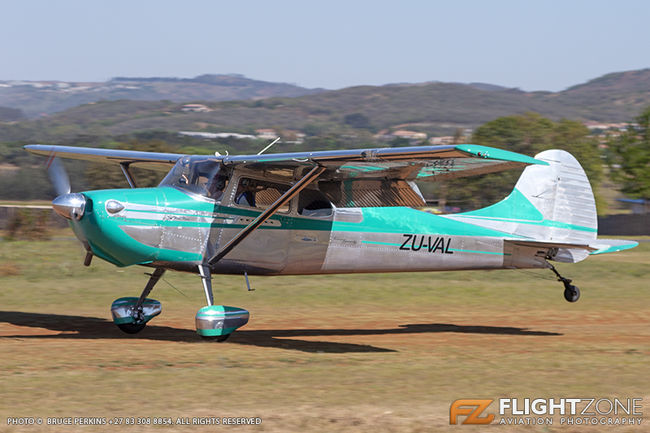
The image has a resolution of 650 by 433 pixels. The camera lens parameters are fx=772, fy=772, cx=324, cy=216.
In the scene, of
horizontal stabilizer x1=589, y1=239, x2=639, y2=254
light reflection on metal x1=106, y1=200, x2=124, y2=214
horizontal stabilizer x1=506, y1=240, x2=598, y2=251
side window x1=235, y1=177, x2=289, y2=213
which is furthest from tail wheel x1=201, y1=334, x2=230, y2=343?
horizontal stabilizer x1=589, y1=239, x2=639, y2=254

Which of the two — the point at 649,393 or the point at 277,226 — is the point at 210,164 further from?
the point at 649,393

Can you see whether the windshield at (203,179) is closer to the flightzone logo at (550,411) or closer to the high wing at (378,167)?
the high wing at (378,167)

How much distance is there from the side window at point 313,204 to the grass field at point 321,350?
1.84 meters

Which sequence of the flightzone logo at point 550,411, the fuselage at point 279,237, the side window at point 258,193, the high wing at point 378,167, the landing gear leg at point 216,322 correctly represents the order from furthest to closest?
the side window at point 258,193 < the landing gear leg at point 216,322 < the fuselage at point 279,237 < the high wing at point 378,167 < the flightzone logo at point 550,411

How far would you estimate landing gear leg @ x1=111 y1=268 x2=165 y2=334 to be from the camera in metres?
11.2

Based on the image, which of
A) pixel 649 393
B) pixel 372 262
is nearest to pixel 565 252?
pixel 372 262

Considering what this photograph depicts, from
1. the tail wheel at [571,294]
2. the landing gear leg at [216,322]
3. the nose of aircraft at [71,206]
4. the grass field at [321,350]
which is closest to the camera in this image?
the grass field at [321,350]

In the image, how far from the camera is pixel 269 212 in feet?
33.9

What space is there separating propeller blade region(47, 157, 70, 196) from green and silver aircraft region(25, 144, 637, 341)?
24mm

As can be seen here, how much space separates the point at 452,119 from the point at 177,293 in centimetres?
18179

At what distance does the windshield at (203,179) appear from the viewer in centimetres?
1057

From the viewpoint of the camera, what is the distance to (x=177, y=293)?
16094 millimetres

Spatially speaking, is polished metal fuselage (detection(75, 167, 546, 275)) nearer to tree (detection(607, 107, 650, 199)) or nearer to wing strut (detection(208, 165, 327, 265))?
wing strut (detection(208, 165, 327, 265))

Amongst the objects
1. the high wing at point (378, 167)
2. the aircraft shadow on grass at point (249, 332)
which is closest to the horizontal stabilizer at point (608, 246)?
the aircraft shadow on grass at point (249, 332)
